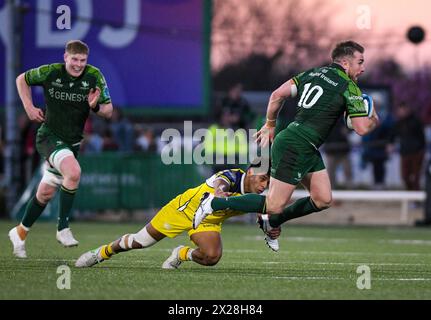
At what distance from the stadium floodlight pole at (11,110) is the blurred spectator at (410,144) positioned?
702 cm

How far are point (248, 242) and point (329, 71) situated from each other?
4650 millimetres

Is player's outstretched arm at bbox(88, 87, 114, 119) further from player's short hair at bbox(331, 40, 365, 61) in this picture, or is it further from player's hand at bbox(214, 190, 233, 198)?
player's short hair at bbox(331, 40, 365, 61)

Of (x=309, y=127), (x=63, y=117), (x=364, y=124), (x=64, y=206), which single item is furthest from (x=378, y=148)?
(x=364, y=124)

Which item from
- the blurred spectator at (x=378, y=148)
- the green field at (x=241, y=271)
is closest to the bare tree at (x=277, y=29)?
the blurred spectator at (x=378, y=148)

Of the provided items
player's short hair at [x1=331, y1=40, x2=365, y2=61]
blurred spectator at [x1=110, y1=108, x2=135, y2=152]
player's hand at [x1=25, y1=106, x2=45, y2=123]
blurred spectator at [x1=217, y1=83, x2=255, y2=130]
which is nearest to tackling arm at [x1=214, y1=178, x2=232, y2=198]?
player's short hair at [x1=331, y1=40, x2=365, y2=61]

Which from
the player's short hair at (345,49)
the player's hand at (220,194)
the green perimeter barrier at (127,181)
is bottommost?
the green perimeter barrier at (127,181)

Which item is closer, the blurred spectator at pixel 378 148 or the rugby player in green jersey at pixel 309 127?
the rugby player in green jersey at pixel 309 127

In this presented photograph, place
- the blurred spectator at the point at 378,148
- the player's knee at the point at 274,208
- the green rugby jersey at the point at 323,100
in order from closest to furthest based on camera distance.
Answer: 1. the green rugby jersey at the point at 323,100
2. the player's knee at the point at 274,208
3. the blurred spectator at the point at 378,148

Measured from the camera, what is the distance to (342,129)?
2298 cm

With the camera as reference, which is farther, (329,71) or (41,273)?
(329,71)

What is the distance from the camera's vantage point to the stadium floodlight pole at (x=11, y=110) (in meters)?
20.1

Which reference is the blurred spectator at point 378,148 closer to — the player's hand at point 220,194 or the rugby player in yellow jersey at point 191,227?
the rugby player in yellow jersey at point 191,227
